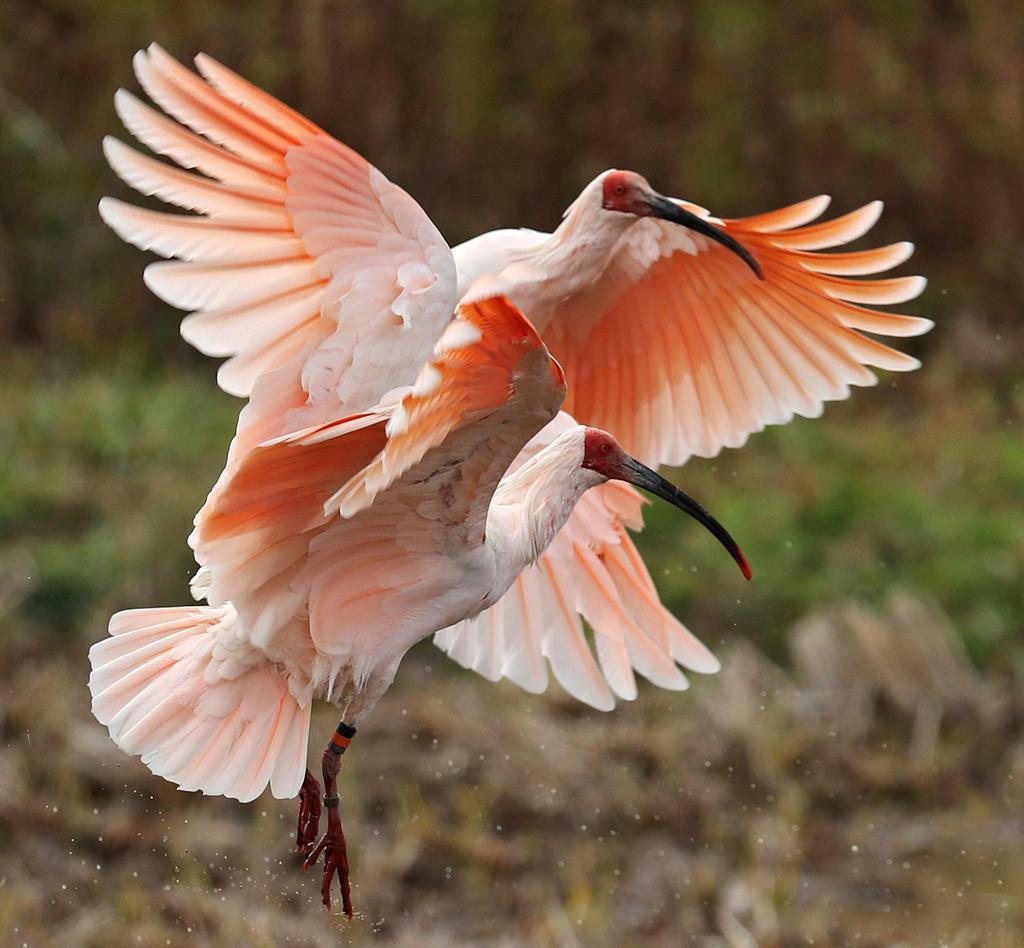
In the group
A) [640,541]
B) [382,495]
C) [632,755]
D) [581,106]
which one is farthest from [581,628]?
[581,106]

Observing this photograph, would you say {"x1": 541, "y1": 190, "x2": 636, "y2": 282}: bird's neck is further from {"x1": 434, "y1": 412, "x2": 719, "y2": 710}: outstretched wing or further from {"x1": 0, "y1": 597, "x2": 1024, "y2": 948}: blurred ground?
{"x1": 0, "y1": 597, "x2": 1024, "y2": 948}: blurred ground

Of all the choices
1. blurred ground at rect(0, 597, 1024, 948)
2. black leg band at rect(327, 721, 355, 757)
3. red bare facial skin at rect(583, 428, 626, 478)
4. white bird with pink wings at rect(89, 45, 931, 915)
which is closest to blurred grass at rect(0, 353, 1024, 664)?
blurred ground at rect(0, 597, 1024, 948)

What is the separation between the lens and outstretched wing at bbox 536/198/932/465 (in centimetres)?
608

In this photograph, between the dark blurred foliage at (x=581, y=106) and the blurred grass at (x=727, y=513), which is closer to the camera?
the blurred grass at (x=727, y=513)

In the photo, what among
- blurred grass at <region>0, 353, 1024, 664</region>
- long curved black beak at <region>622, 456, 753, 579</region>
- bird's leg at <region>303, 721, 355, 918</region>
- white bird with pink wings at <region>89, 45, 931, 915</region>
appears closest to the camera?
white bird with pink wings at <region>89, 45, 931, 915</region>

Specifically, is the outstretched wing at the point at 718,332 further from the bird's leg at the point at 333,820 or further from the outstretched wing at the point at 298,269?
the bird's leg at the point at 333,820

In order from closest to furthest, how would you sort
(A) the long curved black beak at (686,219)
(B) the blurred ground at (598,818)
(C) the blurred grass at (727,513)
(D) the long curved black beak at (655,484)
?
(D) the long curved black beak at (655,484) < (A) the long curved black beak at (686,219) < (B) the blurred ground at (598,818) < (C) the blurred grass at (727,513)

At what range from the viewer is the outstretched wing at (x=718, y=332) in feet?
20.0

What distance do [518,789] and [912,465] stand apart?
10.3 ft

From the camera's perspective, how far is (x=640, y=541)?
9453 mm

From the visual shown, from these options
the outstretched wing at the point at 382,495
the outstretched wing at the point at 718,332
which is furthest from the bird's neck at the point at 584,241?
the outstretched wing at the point at 382,495

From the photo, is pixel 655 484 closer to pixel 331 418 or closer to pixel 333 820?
Result: pixel 331 418

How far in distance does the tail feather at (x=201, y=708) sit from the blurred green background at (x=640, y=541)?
1.93 m

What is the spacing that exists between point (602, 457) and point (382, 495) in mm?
590
